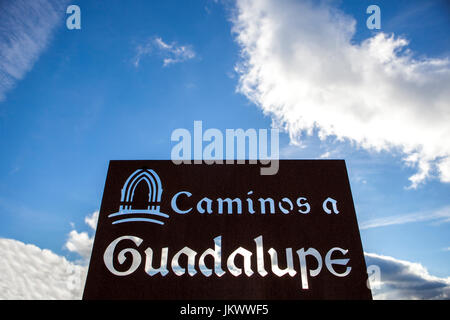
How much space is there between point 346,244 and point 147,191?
3.49 meters

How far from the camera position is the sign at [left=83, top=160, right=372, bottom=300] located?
13.8 ft

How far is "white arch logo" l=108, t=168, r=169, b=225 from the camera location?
4684mm

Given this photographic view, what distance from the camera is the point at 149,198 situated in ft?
15.8

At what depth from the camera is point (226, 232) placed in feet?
15.0

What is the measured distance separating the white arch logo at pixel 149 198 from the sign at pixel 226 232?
0.02 metres

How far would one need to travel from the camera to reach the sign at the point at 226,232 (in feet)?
13.8

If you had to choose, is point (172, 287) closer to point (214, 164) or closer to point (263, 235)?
point (263, 235)

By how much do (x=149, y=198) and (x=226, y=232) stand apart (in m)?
1.47

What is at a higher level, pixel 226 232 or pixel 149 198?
pixel 149 198

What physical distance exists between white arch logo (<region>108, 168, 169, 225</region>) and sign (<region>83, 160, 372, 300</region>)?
2cm

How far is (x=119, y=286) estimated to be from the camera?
424 centimetres
